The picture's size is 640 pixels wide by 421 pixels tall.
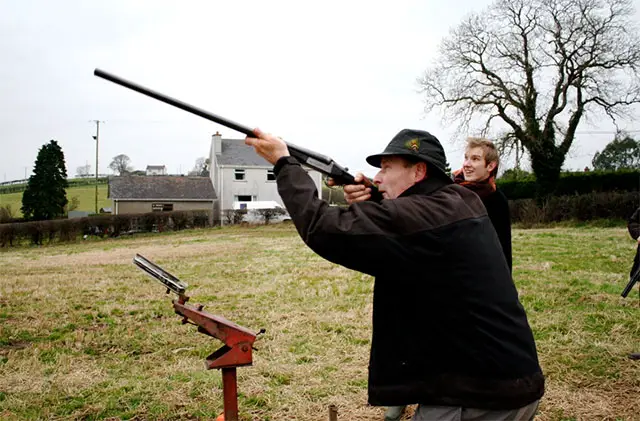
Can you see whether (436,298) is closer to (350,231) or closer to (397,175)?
(350,231)

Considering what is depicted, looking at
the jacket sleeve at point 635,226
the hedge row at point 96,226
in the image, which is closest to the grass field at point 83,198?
the hedge row at point 96,226

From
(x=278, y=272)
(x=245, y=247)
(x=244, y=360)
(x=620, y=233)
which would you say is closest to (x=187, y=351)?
(x=244, y=360)

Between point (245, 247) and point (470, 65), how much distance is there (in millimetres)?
22116

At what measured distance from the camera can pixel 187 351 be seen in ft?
22.3

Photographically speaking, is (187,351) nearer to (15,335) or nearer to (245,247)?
(15,335)

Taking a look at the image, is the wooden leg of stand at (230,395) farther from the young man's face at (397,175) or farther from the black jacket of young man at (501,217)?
the black jacket of young man at (501,217)

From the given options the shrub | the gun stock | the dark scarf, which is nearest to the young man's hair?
the dark scarf

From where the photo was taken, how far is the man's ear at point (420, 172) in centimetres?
258

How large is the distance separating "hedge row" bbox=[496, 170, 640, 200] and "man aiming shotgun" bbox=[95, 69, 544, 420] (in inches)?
1180

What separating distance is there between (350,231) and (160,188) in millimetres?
52304

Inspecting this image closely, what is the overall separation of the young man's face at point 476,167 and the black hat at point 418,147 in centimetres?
229

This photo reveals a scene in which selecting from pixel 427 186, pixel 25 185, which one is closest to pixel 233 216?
pixel 427 186

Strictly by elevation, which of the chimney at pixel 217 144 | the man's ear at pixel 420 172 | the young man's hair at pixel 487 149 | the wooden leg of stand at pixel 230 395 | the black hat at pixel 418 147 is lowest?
the wooden leg of stand at pixel 230 395

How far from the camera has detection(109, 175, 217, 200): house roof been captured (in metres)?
50.3
